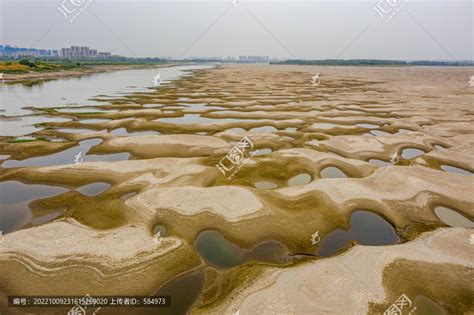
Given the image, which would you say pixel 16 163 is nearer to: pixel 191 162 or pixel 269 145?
pixel 191 162

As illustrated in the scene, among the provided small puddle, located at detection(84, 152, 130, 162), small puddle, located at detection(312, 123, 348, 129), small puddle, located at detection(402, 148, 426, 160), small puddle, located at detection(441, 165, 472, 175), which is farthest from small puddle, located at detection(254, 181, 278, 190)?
small puddle, located at detection(312, 123, 348, 129)

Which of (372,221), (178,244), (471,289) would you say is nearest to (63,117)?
(178,244)

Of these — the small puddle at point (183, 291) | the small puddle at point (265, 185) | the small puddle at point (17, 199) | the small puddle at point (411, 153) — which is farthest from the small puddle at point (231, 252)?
the small puddle at point (411, 153)

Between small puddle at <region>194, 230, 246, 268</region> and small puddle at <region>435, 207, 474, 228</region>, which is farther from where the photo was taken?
small puddle at <region>435, 207, 474, 228</region>

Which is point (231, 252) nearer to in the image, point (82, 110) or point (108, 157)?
point (108, 157)

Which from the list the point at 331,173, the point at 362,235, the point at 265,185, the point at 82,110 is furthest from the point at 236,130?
the point at 82,110

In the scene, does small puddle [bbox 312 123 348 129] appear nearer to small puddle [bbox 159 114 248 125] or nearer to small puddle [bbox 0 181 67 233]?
small puddle [bbox 159 114 248 125]
